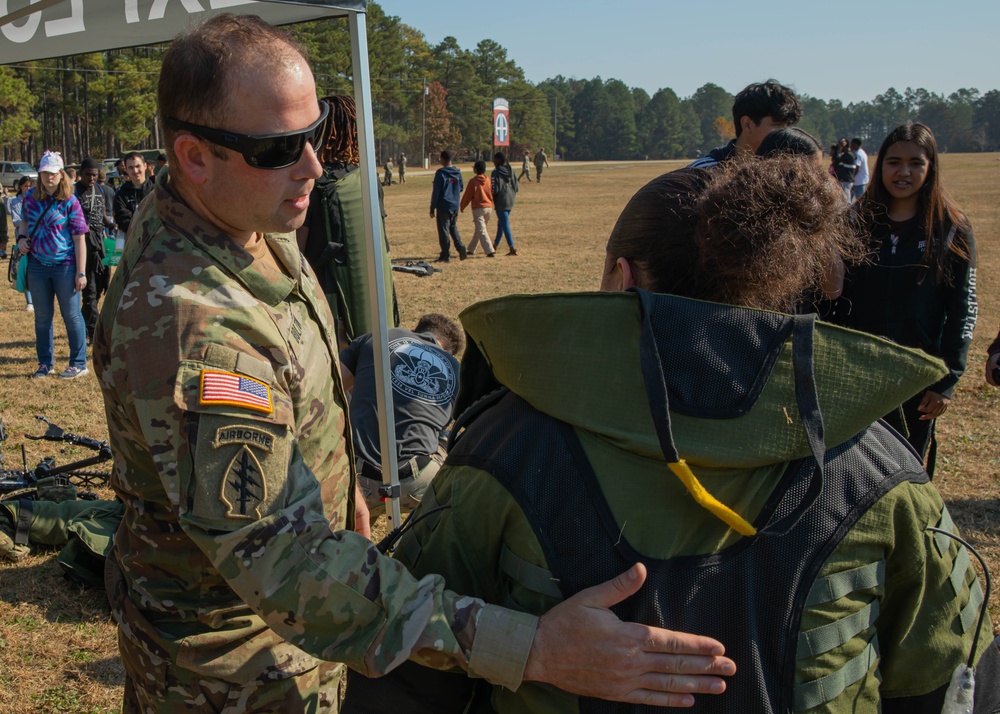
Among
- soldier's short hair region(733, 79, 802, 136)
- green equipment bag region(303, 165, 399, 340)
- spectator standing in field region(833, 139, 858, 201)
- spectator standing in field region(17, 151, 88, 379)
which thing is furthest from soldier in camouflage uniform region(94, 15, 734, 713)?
spectator standing in field region(833, 139, 858, 201)

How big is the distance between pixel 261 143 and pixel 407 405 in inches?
115

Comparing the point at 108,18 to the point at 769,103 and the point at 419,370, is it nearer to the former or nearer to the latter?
the point at 419,370

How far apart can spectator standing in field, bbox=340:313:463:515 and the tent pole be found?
1.11 m

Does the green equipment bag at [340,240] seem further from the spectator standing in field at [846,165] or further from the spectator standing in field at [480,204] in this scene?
the spectator standing in field at [846,165]

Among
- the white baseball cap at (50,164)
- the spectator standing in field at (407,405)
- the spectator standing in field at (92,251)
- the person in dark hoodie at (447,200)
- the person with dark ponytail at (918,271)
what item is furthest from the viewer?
the person in dark hoodie at (447,200)

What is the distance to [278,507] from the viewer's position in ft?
4.76

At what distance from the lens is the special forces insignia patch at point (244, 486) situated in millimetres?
1408

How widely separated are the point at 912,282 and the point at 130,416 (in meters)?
3.64

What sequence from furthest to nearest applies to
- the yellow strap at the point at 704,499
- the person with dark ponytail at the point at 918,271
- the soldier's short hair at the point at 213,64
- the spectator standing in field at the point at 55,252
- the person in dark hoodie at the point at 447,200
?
1. the person in dark hoodie at the point at 447,200
2. the spectator standing in field at the point at 55,252
3. the person with dark ponytail at the point at 918,271
4. the soldier's short hair at the point at 213,64
5. the yellow strap at the point at 704,499

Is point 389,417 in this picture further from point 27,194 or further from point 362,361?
point 27,194

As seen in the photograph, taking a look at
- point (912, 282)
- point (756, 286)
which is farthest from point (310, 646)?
point (912, 282)

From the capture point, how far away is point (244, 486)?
1.42 meters

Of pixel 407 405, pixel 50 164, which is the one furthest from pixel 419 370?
pixel 50 164

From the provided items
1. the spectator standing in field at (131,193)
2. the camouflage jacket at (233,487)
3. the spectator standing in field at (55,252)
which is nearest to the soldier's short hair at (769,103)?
the camouflage jacket at (233,487)
